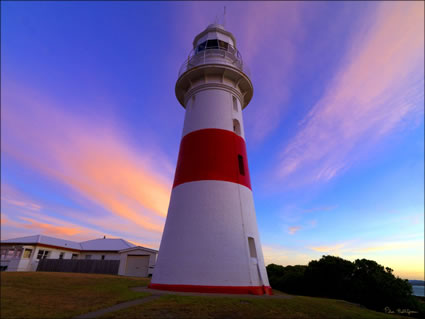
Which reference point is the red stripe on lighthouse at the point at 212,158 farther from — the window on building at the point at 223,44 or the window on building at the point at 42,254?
the window on building at the point at 42,254

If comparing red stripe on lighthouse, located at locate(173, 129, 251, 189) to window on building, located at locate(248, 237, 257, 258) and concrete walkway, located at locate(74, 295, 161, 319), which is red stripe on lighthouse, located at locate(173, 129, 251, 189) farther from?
concrete walkway, located at locate(74, 295, 161, 319)

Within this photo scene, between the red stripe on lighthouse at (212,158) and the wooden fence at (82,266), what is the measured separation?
1811 centimetres

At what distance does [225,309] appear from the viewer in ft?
23.3

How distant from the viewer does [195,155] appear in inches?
506

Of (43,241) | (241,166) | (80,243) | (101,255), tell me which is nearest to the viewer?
(241,166)

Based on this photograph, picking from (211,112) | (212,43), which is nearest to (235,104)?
(211,112)

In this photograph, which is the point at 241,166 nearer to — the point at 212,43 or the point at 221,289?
the point at 221,289

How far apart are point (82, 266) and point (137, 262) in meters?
6.64

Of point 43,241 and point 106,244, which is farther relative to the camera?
point 106,244

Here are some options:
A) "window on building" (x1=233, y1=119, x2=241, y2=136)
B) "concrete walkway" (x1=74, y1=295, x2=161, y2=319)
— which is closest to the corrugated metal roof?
"window on building" (x1=233, y1=119, x2=241, y2=136)

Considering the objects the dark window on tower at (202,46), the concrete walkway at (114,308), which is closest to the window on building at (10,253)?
the concrete walkway at (114,308)

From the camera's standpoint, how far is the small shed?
24.9 metres

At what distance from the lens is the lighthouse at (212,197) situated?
10.2m

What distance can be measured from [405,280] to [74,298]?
1773 cm
